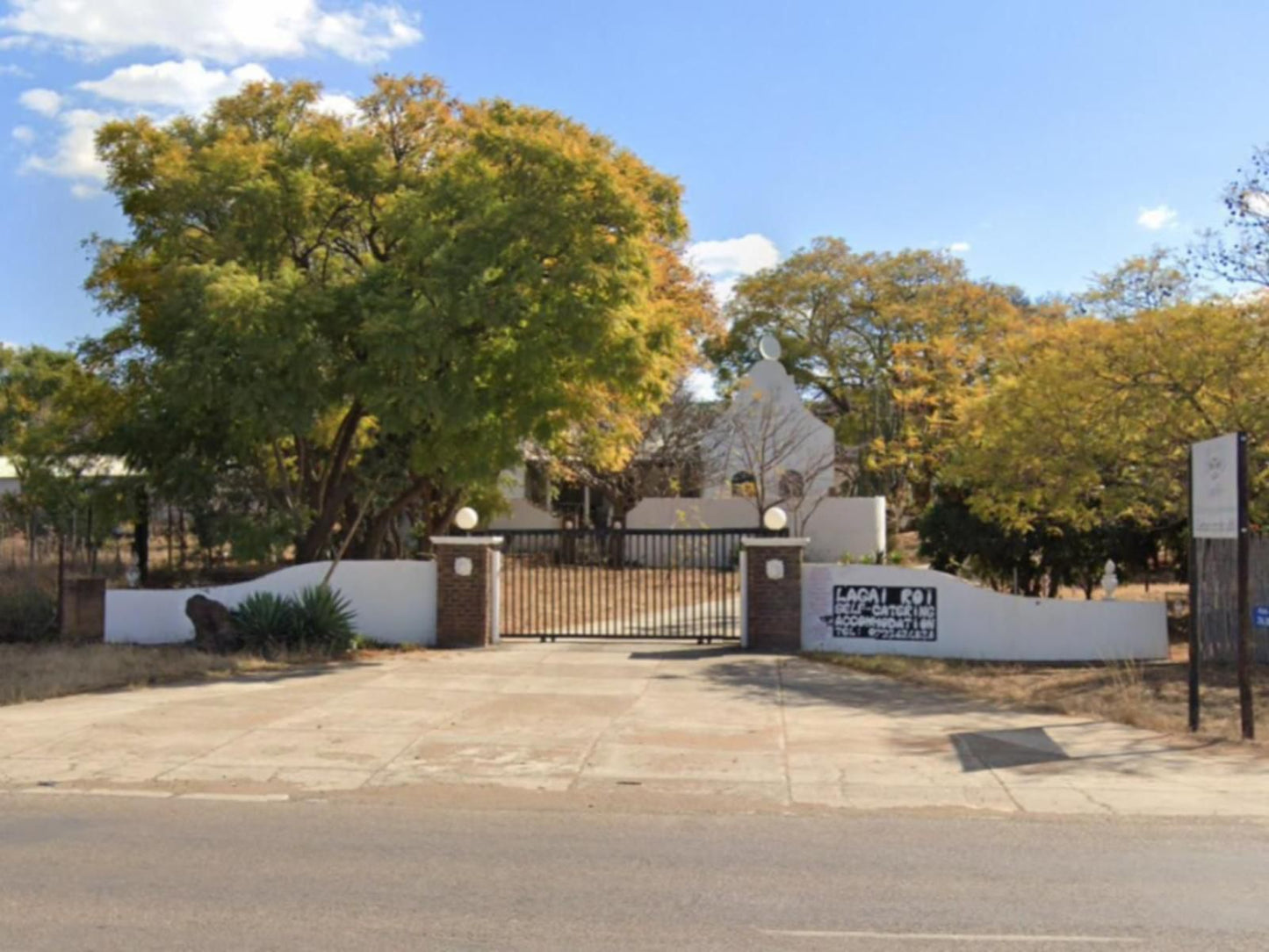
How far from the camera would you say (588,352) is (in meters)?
17.0

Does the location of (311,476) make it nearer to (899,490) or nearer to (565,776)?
(565,776)

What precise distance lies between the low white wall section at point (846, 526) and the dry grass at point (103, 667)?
876 inches

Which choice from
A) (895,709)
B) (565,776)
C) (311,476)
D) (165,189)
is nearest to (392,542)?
(311,476)

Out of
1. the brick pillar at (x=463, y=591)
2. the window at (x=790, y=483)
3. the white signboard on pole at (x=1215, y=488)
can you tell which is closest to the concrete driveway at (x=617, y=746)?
the white signboard on pole at (x=1215, y=488)

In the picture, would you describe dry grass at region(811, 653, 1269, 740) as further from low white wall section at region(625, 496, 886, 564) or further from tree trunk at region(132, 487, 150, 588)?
low white wall section at region(625, 496, 886, 564)

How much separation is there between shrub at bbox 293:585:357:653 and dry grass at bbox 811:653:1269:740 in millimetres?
6814

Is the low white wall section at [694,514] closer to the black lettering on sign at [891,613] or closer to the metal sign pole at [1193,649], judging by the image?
the black lettering on sign at [891,613]

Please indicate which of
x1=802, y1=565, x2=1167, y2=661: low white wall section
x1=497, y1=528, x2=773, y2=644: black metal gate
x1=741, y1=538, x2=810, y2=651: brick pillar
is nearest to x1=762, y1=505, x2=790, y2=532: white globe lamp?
x1=741, y1=538, x2=810, y2=651: brick pillar

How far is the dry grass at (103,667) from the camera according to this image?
45.3 ft

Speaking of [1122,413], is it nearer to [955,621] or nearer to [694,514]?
[955,621]

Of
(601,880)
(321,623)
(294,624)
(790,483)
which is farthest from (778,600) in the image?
(790,483)

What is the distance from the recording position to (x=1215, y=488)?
11.8 m

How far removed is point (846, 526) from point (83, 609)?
918 inches

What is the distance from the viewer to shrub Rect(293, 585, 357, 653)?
17.2m
